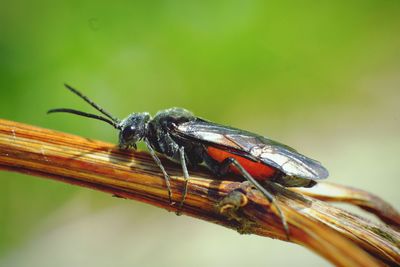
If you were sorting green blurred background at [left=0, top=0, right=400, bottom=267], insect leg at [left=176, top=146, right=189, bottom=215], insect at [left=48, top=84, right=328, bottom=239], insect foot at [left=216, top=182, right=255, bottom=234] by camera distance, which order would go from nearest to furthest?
insect foot at [left=216, top=182, right=255, bottom=234]
insect leg at [left=176, top=146, right=189, bottom=215]
insect at [left=48, top=84, right=328, bottom=239]
green blurred background at [left=0, top=0, right=400, bottom=267]

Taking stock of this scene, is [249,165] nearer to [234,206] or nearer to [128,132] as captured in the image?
[128,132]

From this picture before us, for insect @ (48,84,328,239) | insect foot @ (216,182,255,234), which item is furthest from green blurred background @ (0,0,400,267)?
insect foot @ (216,182,255,234)

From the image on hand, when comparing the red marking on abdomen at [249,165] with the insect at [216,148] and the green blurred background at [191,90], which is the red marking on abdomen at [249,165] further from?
the green blurred background at [191,90]

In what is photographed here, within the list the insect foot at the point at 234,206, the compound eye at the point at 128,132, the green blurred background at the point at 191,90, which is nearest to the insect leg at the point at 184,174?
the insect foot at the point at 234,206

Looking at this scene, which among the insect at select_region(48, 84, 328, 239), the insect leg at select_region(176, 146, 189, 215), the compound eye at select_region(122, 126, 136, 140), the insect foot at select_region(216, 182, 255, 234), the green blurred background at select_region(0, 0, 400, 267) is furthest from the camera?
the green blurred background at select_region(0, 0, 400, 267)

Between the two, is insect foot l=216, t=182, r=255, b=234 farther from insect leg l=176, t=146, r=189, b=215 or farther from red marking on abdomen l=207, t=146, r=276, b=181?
red marking on abdomen l=207, t=146, r=276, b=181

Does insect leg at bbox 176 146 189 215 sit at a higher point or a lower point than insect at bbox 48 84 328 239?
lower

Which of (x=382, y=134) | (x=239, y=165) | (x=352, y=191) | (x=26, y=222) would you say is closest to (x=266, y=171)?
(x=239, y=165)
